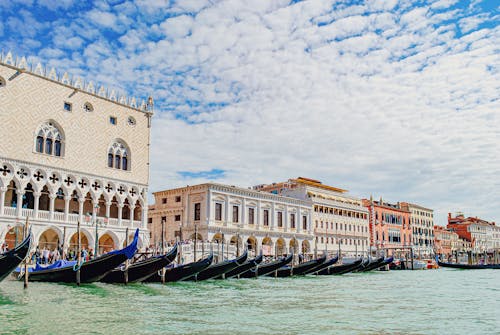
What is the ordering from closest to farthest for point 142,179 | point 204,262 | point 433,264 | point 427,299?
point 427,299
point 204,262
point 142,179
point 433,264

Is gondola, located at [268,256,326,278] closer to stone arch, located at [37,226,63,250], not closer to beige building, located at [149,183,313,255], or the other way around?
beige building, located at [149,183,313,255]

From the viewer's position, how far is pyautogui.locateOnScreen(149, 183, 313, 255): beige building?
29172 mm

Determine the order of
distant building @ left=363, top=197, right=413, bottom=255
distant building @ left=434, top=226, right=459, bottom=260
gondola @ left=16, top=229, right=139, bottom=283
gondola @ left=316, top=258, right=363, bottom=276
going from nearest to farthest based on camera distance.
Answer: gondola @ left=16, top=229, right=139, bottom=283
gondola @ left=316, top=258, right=363, bottom=276
distant building @ left=363, top=197, right=413, bottom=255
distant building @ left=434, top=226, right=459, bottom=260

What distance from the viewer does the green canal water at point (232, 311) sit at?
331 inches

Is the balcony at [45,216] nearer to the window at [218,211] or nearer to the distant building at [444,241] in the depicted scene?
the window at [218,211]

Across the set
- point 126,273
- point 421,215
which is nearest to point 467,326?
point 126,273

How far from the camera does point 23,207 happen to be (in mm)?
20938

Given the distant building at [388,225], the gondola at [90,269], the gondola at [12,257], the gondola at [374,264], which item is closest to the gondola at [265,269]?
the gondola at [90,269]

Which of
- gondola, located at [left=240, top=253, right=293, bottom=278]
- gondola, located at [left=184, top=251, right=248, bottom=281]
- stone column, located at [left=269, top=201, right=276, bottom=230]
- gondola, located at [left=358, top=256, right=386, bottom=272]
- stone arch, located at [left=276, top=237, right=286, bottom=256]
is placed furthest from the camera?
stone arch, located at [left=276, top=237, right=286, bottom=256]

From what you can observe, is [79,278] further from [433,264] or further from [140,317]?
[433,264]

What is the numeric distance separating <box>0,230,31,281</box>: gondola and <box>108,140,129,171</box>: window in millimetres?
12172

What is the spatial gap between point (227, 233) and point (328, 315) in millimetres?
19944

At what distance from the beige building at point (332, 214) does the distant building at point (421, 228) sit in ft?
34.1

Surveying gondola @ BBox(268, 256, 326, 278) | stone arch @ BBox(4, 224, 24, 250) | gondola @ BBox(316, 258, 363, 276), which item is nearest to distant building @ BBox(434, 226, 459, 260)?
gondola @ BBox(316, 258, 363, 276)
